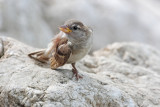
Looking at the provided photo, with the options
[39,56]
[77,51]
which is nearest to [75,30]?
[77,51]

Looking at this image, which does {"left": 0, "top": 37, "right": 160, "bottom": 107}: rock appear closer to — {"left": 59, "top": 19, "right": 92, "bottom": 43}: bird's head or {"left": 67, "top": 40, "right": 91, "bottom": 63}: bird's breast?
{"left": 67, "top": 40, "right": 91, "bottom": 63}: bird's breast

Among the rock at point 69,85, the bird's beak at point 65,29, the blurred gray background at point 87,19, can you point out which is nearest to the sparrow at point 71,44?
the bird's beak at point 65,29

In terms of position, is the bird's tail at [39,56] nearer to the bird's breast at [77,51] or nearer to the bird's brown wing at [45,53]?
the bird's brown wing at [45,53]

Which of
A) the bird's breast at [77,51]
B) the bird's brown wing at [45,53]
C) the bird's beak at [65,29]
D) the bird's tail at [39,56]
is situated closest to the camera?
the bird's beak at [65,29]

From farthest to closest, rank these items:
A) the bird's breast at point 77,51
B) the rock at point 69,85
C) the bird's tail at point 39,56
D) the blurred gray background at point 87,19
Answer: the blurred gray background at point 87,19
the bird's tail at point 39,56
the bird's breast at point 77,51
the rock at point 69,85

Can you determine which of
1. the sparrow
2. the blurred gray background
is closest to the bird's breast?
the sparrow

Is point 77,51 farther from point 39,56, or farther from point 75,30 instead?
point 39,56

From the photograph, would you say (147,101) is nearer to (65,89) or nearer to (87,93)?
(87,93)
